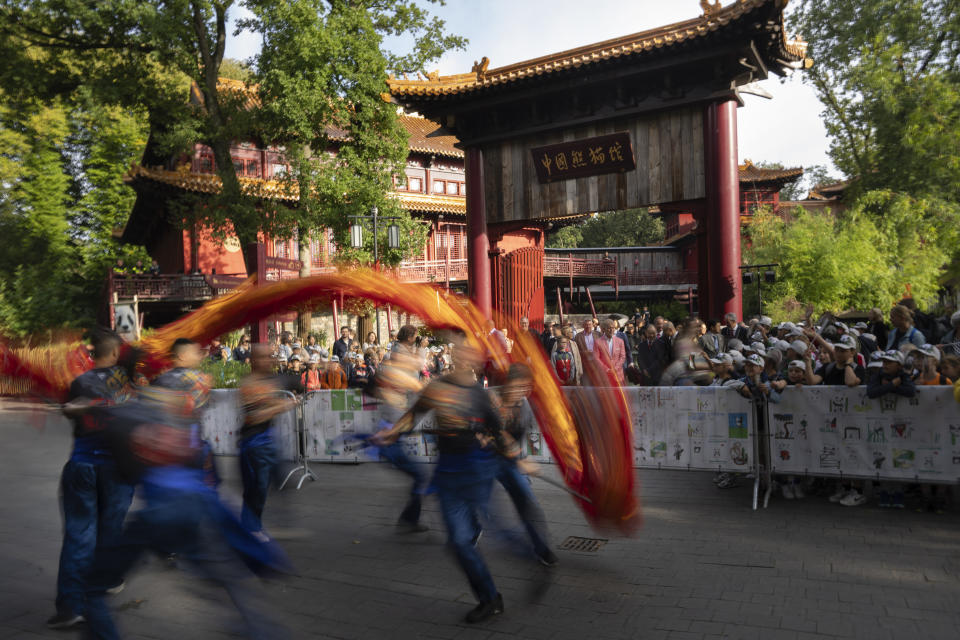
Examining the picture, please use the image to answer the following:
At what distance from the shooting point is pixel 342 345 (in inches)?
497

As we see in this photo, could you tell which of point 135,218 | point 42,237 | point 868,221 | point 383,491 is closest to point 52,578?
point 383,491

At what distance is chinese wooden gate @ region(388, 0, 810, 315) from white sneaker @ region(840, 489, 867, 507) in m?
6.57

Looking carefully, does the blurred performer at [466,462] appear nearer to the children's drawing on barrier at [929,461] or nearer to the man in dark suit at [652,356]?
the children's drawing on barrier at [929,461]

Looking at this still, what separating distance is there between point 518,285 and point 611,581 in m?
11.9

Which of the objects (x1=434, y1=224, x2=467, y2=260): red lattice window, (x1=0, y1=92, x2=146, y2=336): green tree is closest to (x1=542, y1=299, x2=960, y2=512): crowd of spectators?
(x1=434, y1=224, x2=467, y2=260): red lattice window

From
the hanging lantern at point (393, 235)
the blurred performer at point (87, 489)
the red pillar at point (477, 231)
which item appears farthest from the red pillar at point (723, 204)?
the blurred performer at point (87, 489)

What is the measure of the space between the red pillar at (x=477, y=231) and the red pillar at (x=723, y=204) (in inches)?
199

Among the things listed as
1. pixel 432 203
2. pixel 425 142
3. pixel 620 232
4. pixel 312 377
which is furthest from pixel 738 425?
pixel 620 232

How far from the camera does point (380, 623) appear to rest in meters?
4.25

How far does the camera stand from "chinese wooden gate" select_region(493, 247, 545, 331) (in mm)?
16203

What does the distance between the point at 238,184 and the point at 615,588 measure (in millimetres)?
17544

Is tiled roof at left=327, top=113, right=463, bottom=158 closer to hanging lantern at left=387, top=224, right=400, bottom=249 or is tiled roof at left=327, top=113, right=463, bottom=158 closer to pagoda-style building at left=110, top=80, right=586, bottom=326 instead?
pagoda-style building at left=110, top=80, right=586, bottom=326

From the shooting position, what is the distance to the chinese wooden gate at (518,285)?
16.2 meters

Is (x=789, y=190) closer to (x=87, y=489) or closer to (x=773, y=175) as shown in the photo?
(x=773, y=175)
